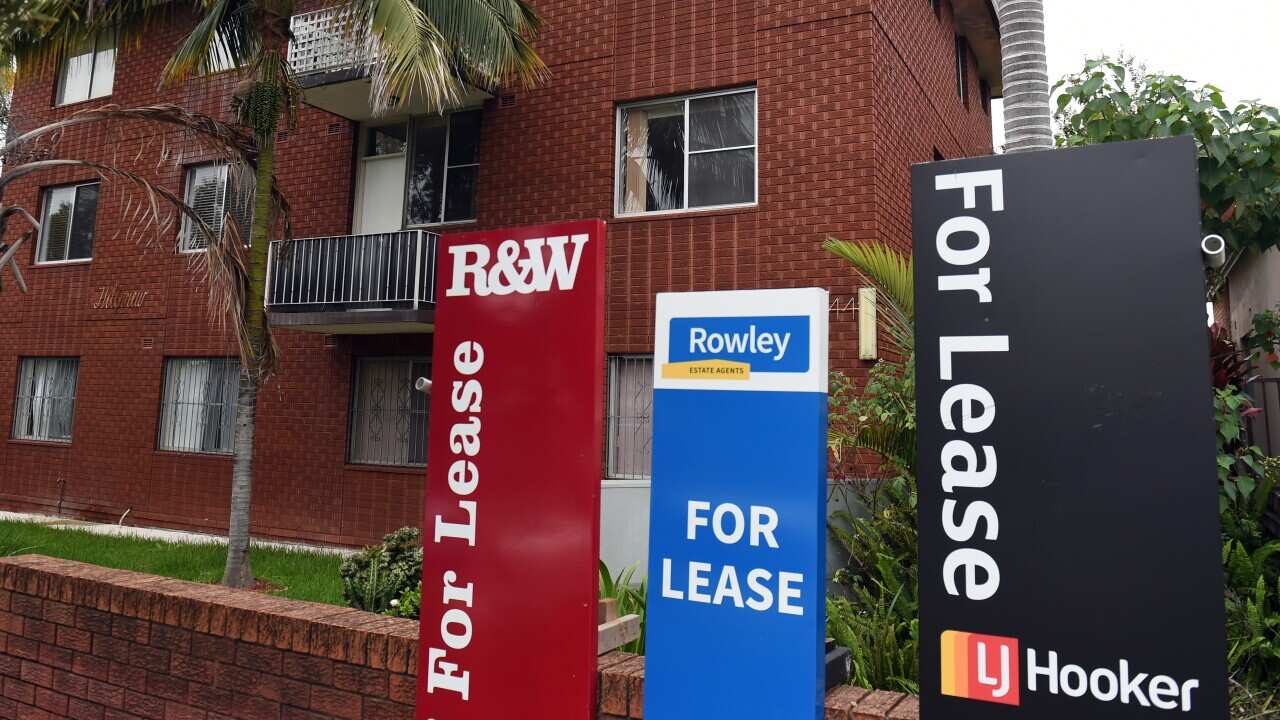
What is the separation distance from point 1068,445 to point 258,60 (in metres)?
9.21

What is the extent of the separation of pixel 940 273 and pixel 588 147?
30.1ft

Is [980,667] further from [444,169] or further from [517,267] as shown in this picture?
[444,169]

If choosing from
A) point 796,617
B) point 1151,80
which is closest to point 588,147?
point 1151,80

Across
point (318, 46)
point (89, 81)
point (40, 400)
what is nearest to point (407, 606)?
point (318, 46)

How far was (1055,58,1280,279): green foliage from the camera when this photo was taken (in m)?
5.49

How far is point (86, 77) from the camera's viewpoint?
15938mm

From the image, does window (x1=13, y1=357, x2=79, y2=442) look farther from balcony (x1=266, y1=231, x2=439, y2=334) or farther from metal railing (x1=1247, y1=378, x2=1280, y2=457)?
metal railing (x1=1247, y1=378, x2=1280, y2=457)

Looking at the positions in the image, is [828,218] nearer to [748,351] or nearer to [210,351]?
[748,351]

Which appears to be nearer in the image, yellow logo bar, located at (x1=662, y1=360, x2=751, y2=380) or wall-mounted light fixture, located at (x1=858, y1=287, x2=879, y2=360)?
yellow logo bar, located at (x1=662, y1=360, x2=751, y2=380)

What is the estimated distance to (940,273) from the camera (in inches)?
78.1

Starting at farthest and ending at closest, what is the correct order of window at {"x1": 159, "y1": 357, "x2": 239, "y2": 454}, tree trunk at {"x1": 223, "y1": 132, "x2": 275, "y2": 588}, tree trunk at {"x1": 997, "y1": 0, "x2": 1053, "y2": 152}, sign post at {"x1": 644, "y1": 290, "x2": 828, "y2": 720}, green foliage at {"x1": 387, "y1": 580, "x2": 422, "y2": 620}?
window at {"x1": 159, "y1": 357, "x2": 239, "y2": 454}
tree trunk at {"x1": 223, "y1": 132, "x2": 275, "y2": 588}
green foliage at {"x1": 387, "y1": 580, "x2": 422, "y2": 620}
tree trunk at {"x1": 997, "y1": 0, "x2": 1053, "y2": 152}
sign post at {"x1": 644, "y1": 290, "x2": 828, "y2": 720}

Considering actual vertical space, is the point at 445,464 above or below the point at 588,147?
below

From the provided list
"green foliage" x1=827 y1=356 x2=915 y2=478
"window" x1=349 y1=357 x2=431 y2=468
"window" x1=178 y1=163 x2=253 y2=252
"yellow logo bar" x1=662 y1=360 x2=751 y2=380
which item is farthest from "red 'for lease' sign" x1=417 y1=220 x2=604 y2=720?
"window" x1=178 y1=163 x2=253 y2=252

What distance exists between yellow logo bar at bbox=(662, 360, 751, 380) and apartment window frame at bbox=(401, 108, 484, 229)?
917 cm
